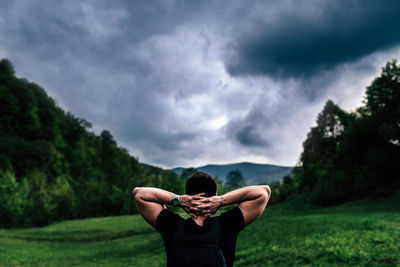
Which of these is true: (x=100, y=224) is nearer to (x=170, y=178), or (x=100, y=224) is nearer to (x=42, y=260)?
(x=170, y=178)

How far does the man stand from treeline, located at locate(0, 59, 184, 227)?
3677cm

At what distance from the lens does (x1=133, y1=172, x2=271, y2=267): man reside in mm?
2832

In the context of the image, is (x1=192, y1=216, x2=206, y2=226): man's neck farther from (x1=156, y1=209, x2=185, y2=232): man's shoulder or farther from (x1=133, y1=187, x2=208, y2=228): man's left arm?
(x1=133, y1=187, x2=208, y2=228): man's left arm

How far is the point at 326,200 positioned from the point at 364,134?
10809mm

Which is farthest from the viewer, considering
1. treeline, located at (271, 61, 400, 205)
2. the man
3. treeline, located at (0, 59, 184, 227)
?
treeline, located at (0, 59, 184, 227)

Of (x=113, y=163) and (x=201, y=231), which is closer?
(x=201, y=231)

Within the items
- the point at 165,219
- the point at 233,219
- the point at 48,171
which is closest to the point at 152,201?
the point at 165,219

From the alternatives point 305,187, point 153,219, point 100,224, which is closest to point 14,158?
point 100,224

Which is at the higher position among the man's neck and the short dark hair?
the short dark hair

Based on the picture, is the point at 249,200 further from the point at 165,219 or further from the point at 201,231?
the point at 165,219

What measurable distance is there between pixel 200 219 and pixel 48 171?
259ft

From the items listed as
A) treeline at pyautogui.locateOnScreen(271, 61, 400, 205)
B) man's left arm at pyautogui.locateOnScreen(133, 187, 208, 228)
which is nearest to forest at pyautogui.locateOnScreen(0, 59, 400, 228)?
treeline at pyautogui.locateOnScreen(271, 61, 400, 205)

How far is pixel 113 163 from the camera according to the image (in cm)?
8938

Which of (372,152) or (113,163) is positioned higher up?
(113,163)
